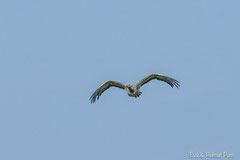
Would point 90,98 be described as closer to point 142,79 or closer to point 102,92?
point 102,92

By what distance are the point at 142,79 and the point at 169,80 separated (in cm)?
217

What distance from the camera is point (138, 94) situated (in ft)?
175

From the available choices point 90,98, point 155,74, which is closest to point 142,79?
point 155,74

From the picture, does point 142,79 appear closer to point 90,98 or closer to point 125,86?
point 125,86

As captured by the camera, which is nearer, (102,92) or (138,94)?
(138,94)

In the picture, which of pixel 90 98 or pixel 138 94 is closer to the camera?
pixel 138 94

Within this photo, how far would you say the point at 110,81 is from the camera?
56.4m

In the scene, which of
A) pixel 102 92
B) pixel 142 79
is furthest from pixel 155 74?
pixel 102 92

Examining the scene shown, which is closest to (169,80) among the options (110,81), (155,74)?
(155,74)

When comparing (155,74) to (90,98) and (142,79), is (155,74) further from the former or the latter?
(90,98)

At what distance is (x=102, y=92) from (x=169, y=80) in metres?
6.18

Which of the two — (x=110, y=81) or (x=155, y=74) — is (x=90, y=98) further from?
(x=155, y=74)

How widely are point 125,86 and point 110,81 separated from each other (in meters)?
2.42

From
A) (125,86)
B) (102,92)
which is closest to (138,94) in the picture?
(125,86)
